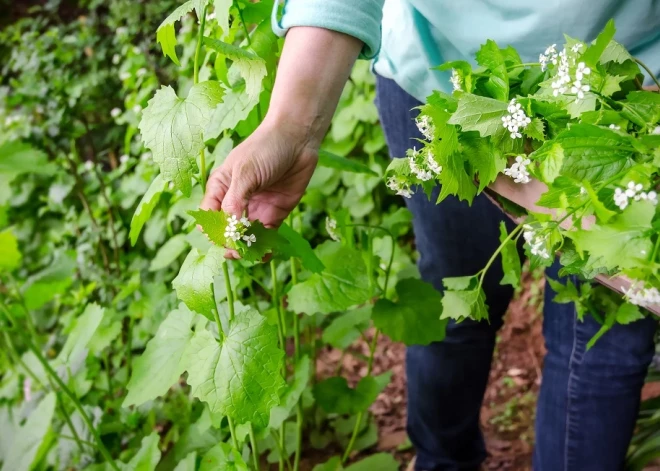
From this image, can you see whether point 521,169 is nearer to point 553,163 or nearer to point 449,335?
point 553,163

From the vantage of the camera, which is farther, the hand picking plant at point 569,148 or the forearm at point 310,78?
the forearm at point 310,78

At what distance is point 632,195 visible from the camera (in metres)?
0.41

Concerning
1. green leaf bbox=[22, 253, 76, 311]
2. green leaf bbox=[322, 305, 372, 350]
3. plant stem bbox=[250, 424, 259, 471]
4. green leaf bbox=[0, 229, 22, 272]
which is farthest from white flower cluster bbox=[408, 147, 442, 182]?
green leaf bbox=[22, 253, 76, 311]

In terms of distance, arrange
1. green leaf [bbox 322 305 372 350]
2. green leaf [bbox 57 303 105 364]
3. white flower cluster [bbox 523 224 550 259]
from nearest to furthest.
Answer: white flower cluster [bbox 523 224 550 259]
green leaf [bbox 57 303 105 364]
green leaf [bbox 322 305 372 350]

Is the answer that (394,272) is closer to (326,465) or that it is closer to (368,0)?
(326,465)

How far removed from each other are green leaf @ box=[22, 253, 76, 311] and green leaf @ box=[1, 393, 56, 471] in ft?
0.79

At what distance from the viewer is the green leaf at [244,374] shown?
2.13 feet

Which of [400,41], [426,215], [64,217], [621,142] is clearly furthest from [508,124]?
[64,217]

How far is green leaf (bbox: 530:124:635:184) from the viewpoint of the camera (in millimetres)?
455

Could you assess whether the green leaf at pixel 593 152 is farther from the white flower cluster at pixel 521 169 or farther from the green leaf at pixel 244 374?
the green leaf at pixel 244 374

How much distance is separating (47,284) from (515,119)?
103 cm

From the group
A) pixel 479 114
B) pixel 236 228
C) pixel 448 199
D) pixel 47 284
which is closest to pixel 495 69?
pixel 479 114

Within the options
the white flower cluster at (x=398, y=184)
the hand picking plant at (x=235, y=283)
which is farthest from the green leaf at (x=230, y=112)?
the white flower cluster at (x=398, y=184)

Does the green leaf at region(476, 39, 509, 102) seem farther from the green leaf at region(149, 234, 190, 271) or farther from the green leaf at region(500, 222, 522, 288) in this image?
the green leaf at region(149, 234, 190, 271)
